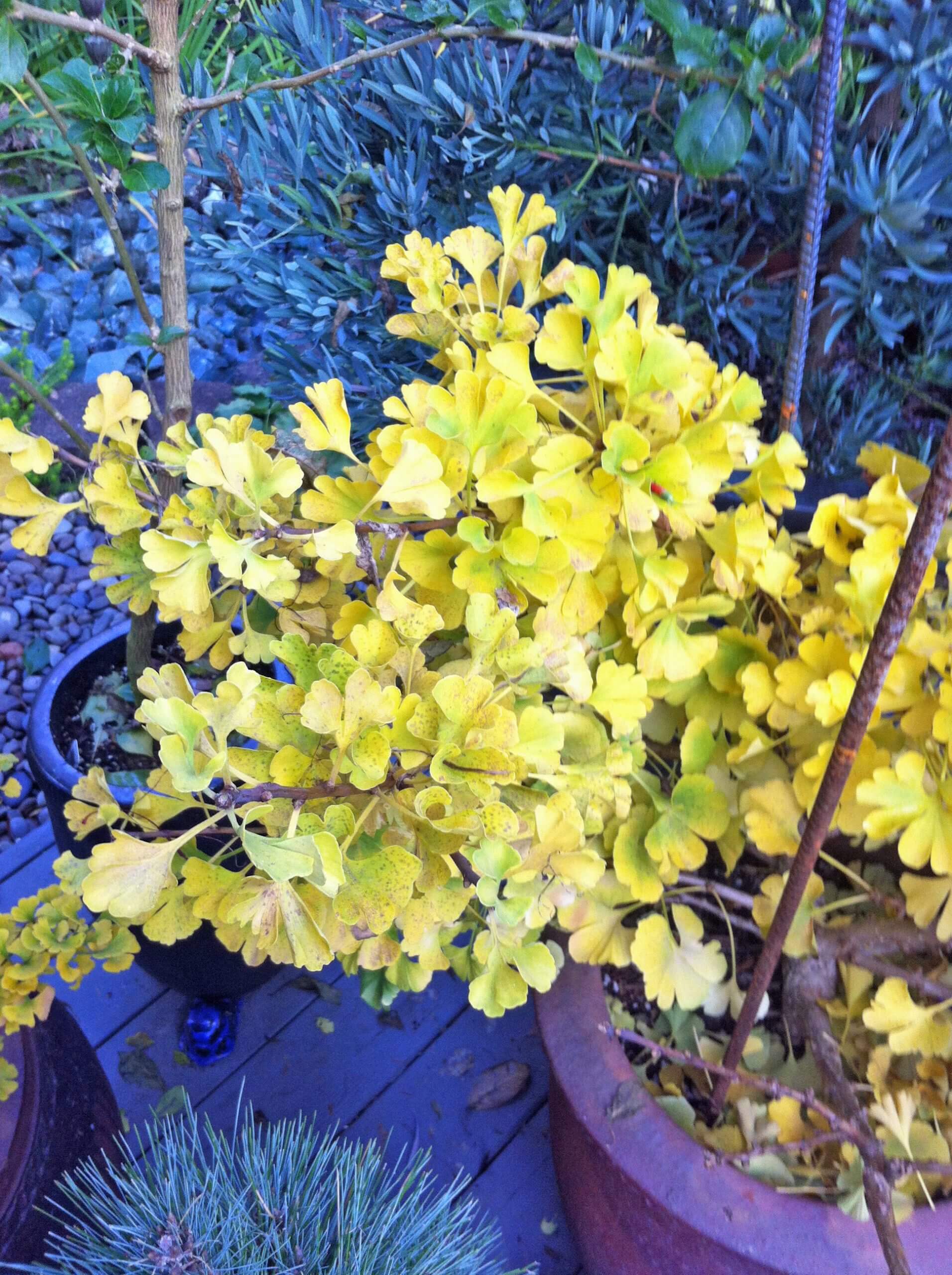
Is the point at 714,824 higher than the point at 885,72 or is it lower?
lower

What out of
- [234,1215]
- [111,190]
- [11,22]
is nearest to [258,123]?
[111,190]

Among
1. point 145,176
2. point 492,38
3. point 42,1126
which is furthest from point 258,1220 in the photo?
point 492,38

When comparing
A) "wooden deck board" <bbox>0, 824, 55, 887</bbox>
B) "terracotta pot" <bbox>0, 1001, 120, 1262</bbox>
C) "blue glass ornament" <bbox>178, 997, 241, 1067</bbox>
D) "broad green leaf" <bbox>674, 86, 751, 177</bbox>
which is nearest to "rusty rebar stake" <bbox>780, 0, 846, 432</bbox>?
"broad green leaf" <bbox>674, 86, 751, 177</bbox>

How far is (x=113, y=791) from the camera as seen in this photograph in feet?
2.91

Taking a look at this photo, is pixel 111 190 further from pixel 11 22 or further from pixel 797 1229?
pixel 797 1229

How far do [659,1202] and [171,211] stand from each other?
2.94ft

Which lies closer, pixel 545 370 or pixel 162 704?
pixel 162 704

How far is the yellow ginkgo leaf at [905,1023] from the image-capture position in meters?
0.63

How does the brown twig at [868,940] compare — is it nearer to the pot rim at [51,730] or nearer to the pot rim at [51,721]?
the pot rim at [51,721]

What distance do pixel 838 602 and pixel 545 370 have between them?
0.56m

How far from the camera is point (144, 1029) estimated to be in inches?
45.7

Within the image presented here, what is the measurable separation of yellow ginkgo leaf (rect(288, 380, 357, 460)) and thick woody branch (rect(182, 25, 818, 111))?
28cm

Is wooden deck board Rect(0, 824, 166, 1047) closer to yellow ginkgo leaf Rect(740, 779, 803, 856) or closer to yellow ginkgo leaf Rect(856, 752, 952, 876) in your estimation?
yellow ginkgo leaf Rect(740, 779, 803, 856)

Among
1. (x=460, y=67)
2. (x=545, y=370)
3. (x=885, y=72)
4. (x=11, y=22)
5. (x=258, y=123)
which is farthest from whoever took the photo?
(x=545, y=370)
